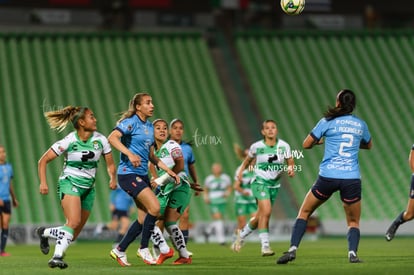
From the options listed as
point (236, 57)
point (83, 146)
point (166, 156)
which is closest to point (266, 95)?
point (236, 57)

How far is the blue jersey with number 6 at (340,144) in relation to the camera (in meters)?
13.3

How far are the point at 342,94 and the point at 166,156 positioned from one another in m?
3.52

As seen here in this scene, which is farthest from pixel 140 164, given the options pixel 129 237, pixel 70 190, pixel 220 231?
pixel 220 231

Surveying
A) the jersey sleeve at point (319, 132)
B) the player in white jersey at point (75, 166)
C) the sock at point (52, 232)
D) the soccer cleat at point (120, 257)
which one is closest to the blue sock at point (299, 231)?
the jersey sleeve at point (319, 132)

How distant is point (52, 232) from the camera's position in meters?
13.8

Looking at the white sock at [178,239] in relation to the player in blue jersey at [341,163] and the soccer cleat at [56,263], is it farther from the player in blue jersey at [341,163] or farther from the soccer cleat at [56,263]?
the soccer cleat at [56,263]

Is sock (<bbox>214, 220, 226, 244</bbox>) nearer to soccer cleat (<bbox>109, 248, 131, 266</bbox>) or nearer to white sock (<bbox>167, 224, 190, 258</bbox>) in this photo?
→ white sock (<bbox>167, 224, 190, 258</bbox>)

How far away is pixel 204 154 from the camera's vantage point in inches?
1284

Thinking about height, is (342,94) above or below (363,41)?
below

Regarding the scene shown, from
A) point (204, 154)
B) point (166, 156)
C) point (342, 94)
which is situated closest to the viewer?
point (342, 94)

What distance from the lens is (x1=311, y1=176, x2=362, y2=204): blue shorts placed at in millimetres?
13273

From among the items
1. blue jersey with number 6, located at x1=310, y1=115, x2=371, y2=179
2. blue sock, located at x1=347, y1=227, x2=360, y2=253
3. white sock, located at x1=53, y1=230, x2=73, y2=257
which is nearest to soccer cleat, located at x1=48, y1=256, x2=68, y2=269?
white sock, located at x1=53, y1=230, x2=73, y2=257

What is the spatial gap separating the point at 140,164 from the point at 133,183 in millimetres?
349

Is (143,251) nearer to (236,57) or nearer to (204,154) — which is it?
(204,154)
